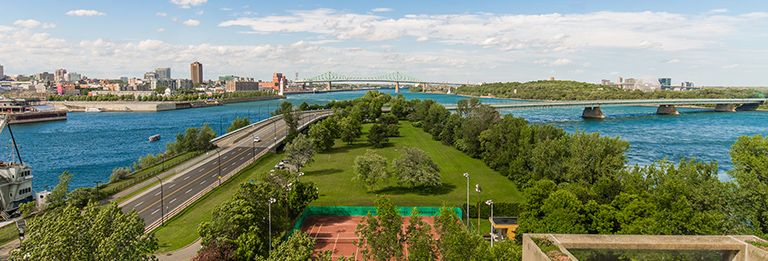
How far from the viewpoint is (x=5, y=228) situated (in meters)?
26.5

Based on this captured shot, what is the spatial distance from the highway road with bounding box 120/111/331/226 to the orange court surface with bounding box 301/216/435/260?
10.2m

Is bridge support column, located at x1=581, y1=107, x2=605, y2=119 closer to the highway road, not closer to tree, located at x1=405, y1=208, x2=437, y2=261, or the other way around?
the highway road

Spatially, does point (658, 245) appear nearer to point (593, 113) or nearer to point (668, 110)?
point (593, 113)

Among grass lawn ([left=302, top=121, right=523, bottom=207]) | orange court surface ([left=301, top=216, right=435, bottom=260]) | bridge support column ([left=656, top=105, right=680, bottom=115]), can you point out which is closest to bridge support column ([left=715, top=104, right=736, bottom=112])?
bridge support column ([left=656, top=105, right=680, bottom=115])

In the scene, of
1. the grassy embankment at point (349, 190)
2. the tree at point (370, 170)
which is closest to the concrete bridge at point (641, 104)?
the grassy embankment at point (349, 190)

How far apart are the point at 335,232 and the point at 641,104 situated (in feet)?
396

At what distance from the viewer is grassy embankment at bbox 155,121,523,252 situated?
26578 millimetres

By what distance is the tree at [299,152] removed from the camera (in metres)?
41.8

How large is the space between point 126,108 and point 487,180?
139 metres

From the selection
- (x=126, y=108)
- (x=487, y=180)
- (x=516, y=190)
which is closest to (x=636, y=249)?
(x=516, y=190)

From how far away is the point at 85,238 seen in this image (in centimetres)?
1577

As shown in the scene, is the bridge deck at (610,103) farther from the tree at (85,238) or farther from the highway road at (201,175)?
the tree at (85,238)

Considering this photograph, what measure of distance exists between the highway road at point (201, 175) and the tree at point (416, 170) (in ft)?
52.9

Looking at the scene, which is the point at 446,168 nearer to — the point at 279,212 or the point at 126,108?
the point at 279,212
